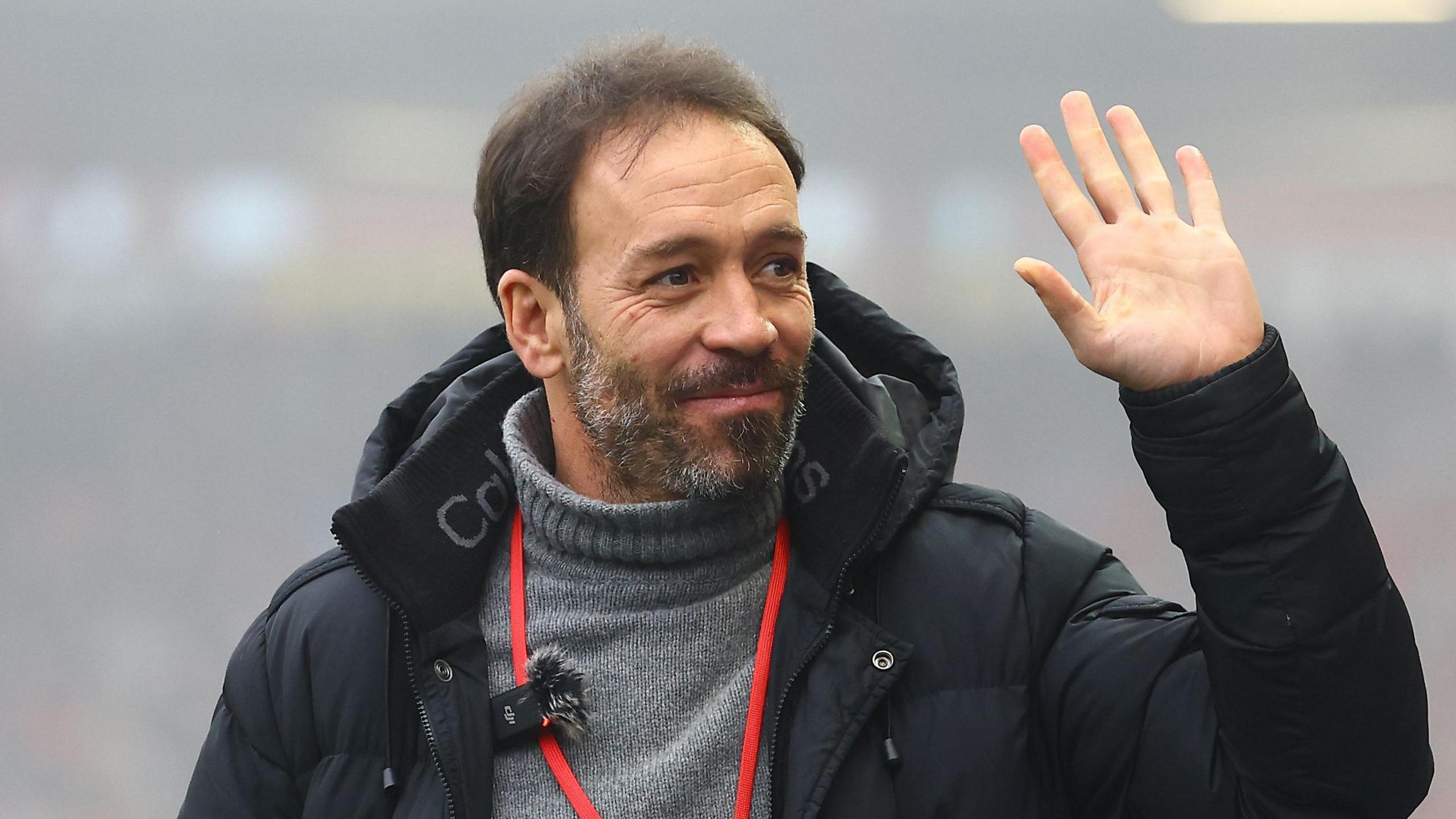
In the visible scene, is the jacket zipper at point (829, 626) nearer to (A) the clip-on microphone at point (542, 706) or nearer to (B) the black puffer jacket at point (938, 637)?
(B) the black puffer jacket at point (938, 637)

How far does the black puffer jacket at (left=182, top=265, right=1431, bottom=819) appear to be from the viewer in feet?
4.29

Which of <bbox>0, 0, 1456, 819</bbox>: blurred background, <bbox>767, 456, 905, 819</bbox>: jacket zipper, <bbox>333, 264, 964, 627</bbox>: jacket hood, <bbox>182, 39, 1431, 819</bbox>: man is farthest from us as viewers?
<bbox>0, 0, 1456, 819</bbox>: blurred background

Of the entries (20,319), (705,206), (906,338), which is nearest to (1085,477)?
(906,338)

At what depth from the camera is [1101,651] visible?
156 cm

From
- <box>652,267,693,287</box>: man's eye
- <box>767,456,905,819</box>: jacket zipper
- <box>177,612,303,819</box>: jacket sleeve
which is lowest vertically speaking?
<box>177,612,303,819</box>: jacket sleeve

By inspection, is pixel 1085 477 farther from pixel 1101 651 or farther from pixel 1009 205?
pixel 1101 651

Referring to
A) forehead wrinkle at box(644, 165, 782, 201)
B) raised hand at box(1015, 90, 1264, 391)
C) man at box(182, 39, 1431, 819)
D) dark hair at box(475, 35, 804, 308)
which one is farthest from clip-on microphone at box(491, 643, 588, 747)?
raised hand at box(1015, 90, 1264, 391)

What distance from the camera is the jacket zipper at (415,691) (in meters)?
1.59

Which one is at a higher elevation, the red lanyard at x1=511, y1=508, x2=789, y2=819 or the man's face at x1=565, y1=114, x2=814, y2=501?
the man's face at x1=565, y1=114, x2=814, y2=501

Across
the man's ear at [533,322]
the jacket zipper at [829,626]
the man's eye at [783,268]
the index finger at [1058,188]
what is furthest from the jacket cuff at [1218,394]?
the man's ear at [533,322]

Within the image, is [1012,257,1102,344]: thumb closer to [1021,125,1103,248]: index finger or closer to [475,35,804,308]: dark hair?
[1021,125,1103,248]: index finger

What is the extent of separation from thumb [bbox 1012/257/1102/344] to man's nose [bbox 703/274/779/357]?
335mm

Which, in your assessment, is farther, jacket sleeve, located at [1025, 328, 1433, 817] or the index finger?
the index finger

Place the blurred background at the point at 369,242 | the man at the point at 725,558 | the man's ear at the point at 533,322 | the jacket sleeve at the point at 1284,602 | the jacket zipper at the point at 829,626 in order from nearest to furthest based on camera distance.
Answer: the jacket sleeve at the point at 1284,602 < the man at the point at 725,558 < the jacket zipper at the point at 829,626 < the man's ear at the point at 533,322 < the blurred background at the point at 369,242
